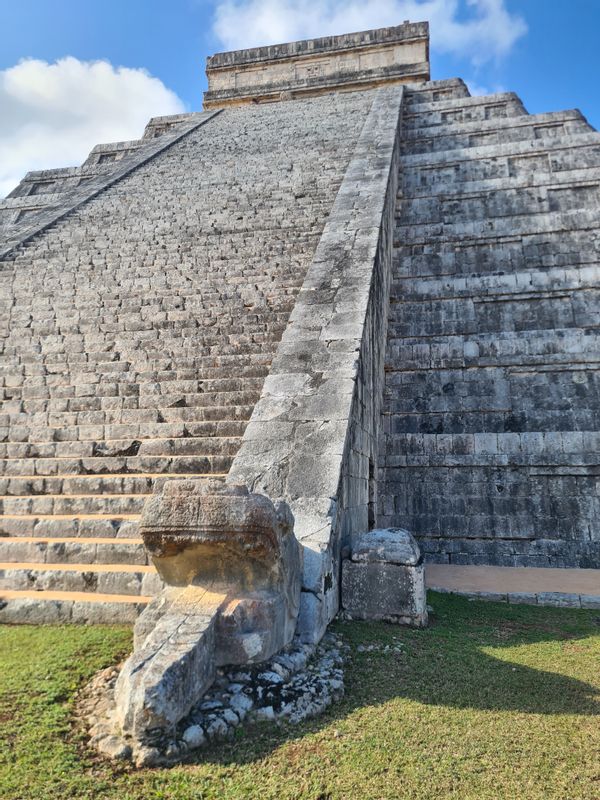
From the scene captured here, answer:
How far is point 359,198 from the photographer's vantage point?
9570 millimetres

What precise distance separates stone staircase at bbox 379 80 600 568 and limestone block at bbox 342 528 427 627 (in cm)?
313

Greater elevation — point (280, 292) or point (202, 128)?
point (202, 128)

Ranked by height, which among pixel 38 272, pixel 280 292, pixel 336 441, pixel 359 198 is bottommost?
pixel 336 441

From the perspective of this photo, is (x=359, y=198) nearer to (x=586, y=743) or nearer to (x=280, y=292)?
(x=280, y=292)

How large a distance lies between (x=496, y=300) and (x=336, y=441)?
223 inches

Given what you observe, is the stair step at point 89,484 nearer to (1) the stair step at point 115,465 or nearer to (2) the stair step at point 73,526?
(1) the stair step at point 115,465

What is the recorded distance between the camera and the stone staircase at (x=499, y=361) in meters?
7.35

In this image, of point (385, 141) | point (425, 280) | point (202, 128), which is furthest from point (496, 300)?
point (202, 128)

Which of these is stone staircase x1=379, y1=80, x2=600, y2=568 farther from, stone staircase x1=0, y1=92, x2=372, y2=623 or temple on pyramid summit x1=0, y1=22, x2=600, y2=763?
stone staircase x1=0, y1=92, x2=372, y2=623

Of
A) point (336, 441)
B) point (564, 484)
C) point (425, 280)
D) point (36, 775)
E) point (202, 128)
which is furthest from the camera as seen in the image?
point (202, 128)

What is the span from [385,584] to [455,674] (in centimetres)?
95

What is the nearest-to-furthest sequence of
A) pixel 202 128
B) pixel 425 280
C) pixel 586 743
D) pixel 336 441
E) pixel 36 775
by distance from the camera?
pixel 36 775, pixel 586 743, pixel 336 441, pixel 425 280, pixel 202 128

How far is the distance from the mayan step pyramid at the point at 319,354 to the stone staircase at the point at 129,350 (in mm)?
30

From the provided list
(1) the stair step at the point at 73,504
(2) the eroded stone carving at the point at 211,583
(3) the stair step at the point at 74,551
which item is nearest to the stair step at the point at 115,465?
(1) the stair step at the point at 73,504
